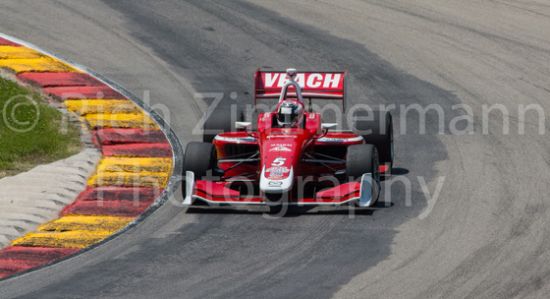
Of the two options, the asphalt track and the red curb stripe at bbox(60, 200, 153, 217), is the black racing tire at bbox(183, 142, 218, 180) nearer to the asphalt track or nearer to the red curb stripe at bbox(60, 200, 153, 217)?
the asphalt track

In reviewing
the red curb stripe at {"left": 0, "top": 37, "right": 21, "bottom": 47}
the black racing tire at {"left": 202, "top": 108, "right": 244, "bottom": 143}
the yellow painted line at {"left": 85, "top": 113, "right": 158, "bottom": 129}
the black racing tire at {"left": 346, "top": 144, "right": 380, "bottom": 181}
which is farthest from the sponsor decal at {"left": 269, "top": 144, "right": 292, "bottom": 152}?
the red curb stripe at {"left": 0, "top": 37, "right": 21, "bottom": 47}

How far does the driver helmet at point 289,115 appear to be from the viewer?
1994 centimetres

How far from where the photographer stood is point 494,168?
21125 mm

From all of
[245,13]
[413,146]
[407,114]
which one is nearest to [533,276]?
[413,146]

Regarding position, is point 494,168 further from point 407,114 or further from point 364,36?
point 364,36

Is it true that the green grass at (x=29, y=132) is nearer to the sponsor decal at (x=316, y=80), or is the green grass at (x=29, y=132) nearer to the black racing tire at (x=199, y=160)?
the black racing tire at (x=199, y=160)

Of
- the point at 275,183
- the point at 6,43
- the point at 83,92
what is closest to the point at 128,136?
the point at 83,92

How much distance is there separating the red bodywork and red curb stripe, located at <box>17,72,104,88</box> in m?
6.16

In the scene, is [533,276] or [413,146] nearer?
[533,276]

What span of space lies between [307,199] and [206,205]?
5.23 feet

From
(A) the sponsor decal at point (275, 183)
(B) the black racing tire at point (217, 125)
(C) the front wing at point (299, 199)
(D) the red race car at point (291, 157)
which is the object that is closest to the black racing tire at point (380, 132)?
(D) the red race car at point (291, 157)

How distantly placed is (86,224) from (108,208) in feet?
2.51

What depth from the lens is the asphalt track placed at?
16.2 m

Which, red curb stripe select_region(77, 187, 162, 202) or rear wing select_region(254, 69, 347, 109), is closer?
red curb stripe select_region(77, 187, 162, 202)
